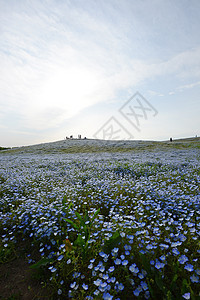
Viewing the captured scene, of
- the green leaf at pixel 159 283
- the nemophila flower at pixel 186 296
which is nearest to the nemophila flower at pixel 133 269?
the green leaf at pixel 159 283

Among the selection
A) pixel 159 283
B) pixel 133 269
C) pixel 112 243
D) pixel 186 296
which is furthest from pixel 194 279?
pixel 112 243

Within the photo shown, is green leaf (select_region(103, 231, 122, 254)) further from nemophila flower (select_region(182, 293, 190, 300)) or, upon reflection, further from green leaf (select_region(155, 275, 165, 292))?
nemophila flower (select_region(182, 293, 190, 300))

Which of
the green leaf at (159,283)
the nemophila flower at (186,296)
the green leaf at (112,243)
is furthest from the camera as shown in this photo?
the green leaf at (112,243)

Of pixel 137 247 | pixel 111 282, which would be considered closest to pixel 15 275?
pixel 111 282

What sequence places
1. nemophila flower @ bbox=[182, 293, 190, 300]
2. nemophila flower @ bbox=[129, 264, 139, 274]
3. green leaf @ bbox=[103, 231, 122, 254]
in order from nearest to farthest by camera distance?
nemophila flower @ bbox=[182, 293, 190, 300], nemophila flower @ bbox=[129, 264, 139, 274], green leaf @ bbox=[103, 231, 122, 254]

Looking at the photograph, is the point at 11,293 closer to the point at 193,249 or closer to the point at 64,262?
the point at 64,262

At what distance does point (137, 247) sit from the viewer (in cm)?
273

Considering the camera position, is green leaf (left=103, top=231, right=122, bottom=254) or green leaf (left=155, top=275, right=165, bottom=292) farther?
green leaf (left=103, top=231, right=122, bottom=254)

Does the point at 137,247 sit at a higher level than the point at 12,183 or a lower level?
lower

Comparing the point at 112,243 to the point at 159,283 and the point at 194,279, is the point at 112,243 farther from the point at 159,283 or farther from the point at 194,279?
the point at 194,279

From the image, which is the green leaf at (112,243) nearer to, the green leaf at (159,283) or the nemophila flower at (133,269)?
the nemophila flower at (133,269)

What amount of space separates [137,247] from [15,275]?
2.02 meters

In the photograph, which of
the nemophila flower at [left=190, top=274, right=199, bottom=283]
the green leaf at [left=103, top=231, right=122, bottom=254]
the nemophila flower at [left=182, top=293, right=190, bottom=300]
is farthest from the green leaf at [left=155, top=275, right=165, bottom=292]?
the green leaf at [left=103, top=231, right=122, bottom=254]

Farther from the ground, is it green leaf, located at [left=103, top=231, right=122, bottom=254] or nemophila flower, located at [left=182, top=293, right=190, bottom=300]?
green leaf, located at [left=103, top=231, right=122, bottom=254]
